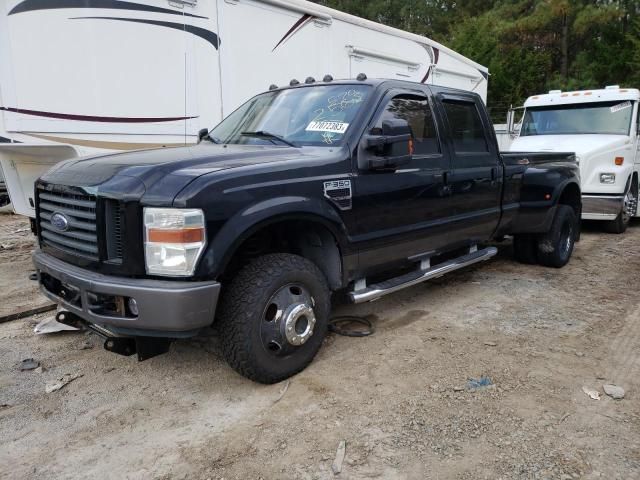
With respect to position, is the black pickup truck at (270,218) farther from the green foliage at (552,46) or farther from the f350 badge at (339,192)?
the green foliage at (552,46)

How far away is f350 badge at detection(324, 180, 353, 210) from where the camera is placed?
10.8 feet

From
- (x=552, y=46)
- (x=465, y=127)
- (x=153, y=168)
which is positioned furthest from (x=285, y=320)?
(x=552, y=46)

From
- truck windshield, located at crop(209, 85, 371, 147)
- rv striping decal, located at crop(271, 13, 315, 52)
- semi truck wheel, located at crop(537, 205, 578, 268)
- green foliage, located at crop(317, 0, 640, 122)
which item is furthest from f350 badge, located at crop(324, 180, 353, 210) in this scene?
green foliage, located at crop(317, 0, 640, 122)

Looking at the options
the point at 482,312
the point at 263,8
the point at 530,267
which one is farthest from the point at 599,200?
the point at 263,8

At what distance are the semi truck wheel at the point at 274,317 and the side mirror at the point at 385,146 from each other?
811 millimetres

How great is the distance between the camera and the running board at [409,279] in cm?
364

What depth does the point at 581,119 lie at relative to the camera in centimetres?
840

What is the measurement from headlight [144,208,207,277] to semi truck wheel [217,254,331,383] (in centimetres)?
41

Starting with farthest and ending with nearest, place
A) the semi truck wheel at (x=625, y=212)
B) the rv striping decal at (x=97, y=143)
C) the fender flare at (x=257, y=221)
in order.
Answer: the semi truck wheel at (x=625, y=212) < the rv striping decal at (x=97, y=143) < the fender flare at (x=257, y=221)

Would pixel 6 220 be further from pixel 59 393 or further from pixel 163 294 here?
pixel 163 294

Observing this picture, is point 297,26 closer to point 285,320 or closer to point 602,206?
point 602,206

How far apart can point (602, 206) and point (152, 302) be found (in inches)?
286

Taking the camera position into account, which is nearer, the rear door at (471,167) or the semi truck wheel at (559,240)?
the rear door at (471,167)

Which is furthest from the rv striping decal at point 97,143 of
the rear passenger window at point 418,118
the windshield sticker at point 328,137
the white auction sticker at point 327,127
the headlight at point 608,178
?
the headlight at point 608,178
